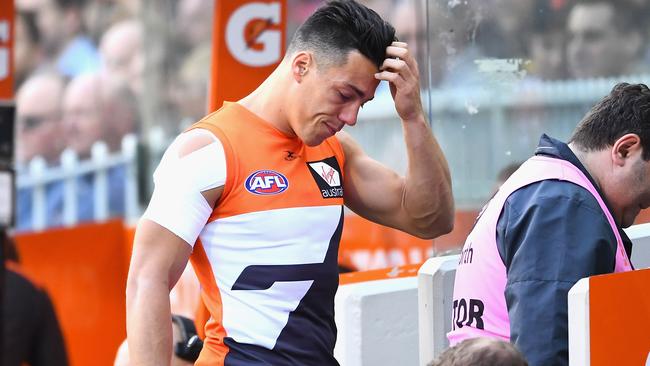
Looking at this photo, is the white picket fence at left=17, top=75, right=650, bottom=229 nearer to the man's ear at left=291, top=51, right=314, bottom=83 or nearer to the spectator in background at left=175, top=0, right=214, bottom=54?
the man's ear at left=291, top=51, right=314, bottom=83

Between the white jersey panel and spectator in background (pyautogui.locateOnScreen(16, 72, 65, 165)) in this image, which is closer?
the white jersey panel

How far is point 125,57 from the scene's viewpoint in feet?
36.5

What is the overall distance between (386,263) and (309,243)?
3920mm

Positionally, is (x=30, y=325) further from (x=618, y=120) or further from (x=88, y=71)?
(x=88, y=71)

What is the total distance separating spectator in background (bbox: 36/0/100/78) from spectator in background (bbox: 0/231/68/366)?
26.2ft

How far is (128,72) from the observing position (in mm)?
11188

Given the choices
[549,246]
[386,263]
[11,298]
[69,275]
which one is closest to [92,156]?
[69,275]

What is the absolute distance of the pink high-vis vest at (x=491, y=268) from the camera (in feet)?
10.5

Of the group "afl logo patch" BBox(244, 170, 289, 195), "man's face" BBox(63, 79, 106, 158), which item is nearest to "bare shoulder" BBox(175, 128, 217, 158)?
"afl logo patch" BBox(244, 170, 289, 195)

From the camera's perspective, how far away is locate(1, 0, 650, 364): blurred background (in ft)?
16.3

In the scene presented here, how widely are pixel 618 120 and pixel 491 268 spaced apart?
1.75 ft

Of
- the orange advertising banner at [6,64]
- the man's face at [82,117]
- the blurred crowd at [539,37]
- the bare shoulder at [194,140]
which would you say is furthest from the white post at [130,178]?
the bare shoulder at [194,140]

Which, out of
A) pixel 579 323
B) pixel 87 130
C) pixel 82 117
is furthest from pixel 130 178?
pixel 579 323

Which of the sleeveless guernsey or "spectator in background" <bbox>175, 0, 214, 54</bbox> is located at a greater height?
"spectator in background" <bbox>175, 0, 214, 54</bbox>
